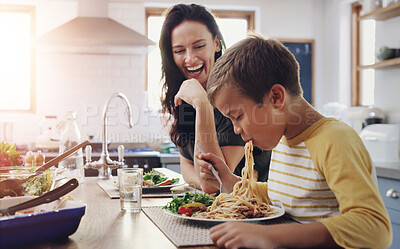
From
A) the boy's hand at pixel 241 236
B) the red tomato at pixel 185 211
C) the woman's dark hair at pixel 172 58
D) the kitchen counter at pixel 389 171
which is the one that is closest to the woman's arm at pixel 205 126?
the woman's dark hair at pixel 172 58

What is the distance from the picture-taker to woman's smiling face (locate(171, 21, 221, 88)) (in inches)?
81.0

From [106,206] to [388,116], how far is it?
3.01m

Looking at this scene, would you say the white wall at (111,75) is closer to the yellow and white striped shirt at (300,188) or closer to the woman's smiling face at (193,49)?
the woman's smiling face at (193,49)

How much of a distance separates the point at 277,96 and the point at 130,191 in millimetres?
532

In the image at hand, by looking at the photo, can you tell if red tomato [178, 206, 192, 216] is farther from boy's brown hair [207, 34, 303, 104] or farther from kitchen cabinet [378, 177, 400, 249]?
kitchen cabinet [378, 177, 400, 249]

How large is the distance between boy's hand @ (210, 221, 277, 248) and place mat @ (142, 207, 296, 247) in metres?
0.04

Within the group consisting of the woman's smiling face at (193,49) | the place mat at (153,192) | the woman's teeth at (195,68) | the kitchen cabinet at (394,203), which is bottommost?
the kitchen cabinet at (394,203)

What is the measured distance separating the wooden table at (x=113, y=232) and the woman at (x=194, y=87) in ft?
1.89

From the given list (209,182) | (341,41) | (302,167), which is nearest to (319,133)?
(302,167)

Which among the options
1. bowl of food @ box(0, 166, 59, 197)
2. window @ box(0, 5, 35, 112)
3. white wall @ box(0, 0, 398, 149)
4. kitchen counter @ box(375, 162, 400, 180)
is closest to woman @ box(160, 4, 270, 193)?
bowl of food @ box(0, 166, 59, 197)

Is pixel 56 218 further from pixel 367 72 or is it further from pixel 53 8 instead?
pixel 367 72

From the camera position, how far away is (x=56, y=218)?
0.91 metres

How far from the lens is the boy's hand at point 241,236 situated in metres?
0.86

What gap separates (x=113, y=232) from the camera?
1030mm
